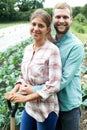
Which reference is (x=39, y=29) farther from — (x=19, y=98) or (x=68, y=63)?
(x=19, y=98)

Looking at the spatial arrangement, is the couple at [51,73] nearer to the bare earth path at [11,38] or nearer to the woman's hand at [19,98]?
the woman's hand at [19,98]

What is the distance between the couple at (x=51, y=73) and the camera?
3.10m

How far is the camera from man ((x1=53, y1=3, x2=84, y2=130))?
3.12 metres

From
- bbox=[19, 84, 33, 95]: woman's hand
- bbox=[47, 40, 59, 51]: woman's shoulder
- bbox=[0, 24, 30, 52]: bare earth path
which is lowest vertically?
bbox=[0, 24, 30, 52]: bare earth path

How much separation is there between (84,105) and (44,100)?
2.54m

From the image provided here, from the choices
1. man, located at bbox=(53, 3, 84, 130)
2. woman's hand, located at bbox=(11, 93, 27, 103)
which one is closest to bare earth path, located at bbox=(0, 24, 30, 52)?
man, located at bbox=(53, 3, 84, 130)

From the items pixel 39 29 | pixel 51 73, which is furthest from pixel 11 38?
pixel 51 73

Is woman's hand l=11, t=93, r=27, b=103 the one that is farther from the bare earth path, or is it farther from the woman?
the bare earth path

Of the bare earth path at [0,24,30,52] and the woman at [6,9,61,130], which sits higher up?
the woman at [6,9,61,130]

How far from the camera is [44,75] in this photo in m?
3.13

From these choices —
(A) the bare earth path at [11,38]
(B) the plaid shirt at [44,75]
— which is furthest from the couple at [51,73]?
(A) the bare earth path at [11,38]

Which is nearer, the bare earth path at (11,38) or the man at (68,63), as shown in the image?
the man at (68,63)

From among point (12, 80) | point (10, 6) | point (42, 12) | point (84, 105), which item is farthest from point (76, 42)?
point (10, 6)

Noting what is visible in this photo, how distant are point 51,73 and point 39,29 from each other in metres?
0.38
